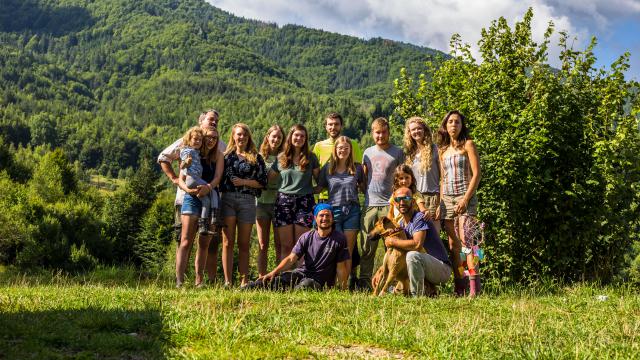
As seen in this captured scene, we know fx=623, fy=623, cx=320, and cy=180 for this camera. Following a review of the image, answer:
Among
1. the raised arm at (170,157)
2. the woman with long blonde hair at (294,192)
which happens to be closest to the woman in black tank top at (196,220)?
the raised arm at (170,157)

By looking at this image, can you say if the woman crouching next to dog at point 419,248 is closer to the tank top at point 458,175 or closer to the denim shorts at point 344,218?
the tank top at point 458,175

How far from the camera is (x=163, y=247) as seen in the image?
52.9 metres

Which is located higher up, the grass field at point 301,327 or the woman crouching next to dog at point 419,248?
the woman crouching next to dog at point 419,248

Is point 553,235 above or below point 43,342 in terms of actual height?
above

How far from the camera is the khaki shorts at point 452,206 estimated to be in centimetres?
899

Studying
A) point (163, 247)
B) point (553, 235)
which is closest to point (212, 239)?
point (553, 235)

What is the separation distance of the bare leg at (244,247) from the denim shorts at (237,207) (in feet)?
0.32

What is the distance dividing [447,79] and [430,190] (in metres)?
7.19

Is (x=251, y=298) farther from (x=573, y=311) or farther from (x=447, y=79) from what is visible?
(x=447, y=79)

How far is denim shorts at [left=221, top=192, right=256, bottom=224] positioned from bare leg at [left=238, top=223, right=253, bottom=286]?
0.10m

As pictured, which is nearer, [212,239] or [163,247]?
[212,239]

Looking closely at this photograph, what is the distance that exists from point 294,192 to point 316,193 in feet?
1.39

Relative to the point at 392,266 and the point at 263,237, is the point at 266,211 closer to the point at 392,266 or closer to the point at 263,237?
the point at 263,237

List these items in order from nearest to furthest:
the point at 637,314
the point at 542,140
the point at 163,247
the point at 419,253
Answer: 1. the point at 637,314
2. the point at 419,253
3. the point at 542,140
4. the point at 163,247
